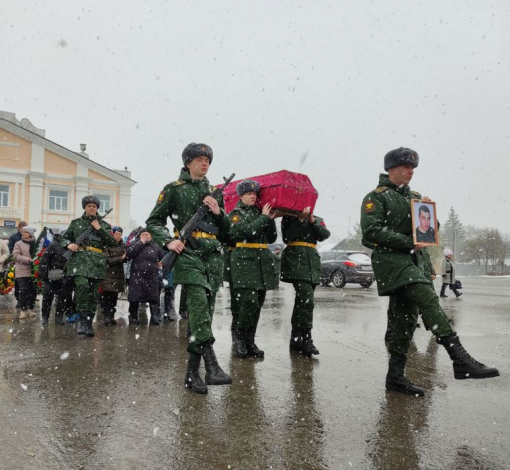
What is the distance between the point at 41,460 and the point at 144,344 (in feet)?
11.6

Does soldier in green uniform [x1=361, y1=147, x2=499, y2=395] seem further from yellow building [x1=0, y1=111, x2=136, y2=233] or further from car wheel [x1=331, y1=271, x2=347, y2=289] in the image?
yellow building [x1=0, y1=111, x2=136, y2=233]

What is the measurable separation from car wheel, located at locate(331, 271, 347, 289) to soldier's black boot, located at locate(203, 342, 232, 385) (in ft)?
50.1

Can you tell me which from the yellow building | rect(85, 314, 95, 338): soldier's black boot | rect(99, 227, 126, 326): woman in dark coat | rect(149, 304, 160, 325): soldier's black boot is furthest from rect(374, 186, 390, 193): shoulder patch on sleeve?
the yellow building

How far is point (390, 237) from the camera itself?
153 inches

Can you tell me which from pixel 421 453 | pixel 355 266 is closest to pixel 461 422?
pixel 421 453

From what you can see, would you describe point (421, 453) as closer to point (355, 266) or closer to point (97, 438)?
point (97, 438)

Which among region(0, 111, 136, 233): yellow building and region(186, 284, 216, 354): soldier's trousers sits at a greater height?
region(0, 111, 136, 233): yellow building

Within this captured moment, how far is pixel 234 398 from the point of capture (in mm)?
3691

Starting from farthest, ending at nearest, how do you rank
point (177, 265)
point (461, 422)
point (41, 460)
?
point (177, 265) < point (461, 422) < point (41, 460)

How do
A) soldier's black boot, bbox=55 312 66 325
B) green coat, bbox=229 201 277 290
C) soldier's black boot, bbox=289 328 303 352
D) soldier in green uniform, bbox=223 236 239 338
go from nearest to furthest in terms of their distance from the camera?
green coat, bbox=229 201 277 290 → soldier's black boot, bbox=289 328 303 352 → soldier in green uniform, bbox=223 236 239 338 → soldier's black boot, bbox=55 312 66 325

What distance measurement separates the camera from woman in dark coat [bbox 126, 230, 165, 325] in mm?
8109

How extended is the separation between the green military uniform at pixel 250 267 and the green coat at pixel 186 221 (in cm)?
84

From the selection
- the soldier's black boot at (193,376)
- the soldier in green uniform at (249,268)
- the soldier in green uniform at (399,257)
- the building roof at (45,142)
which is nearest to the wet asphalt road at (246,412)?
the soldier's black boot at (193,376)

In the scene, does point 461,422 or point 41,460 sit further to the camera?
point 461,422
